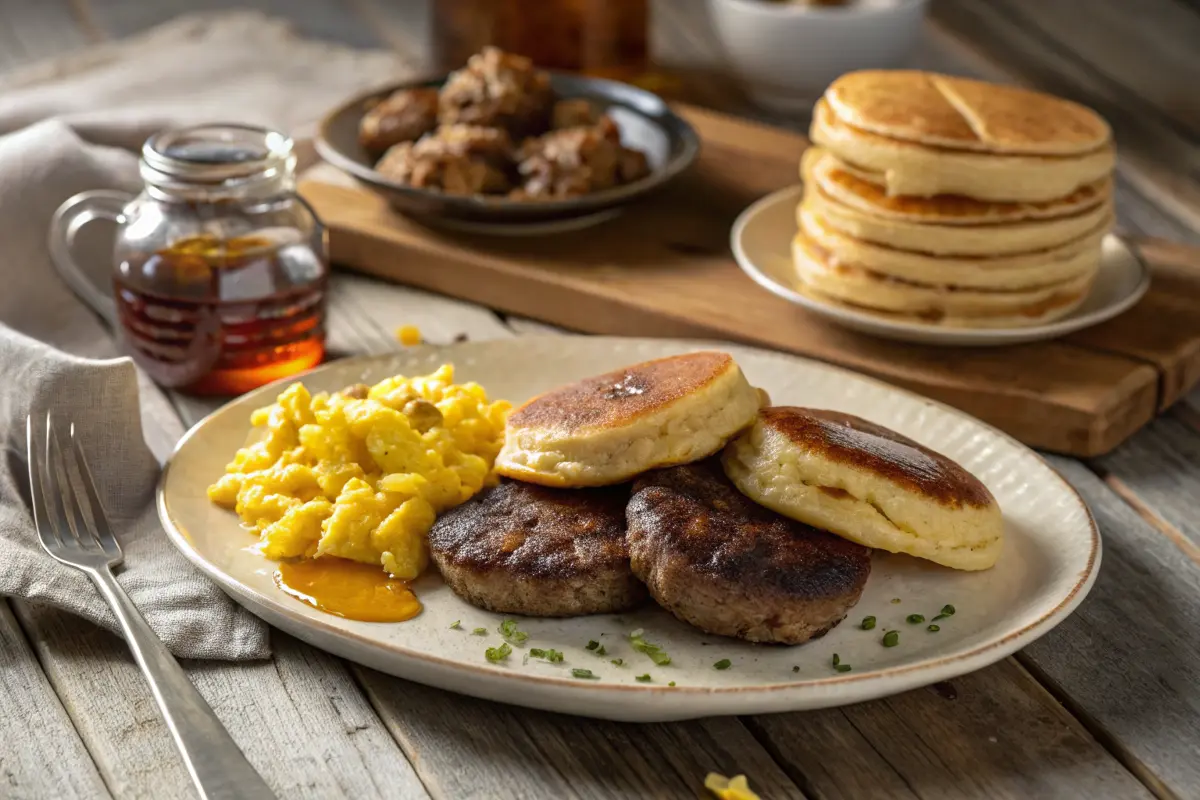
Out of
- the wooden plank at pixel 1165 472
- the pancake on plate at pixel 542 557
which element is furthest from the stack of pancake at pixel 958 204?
the pancake on plate at pixel 542 557

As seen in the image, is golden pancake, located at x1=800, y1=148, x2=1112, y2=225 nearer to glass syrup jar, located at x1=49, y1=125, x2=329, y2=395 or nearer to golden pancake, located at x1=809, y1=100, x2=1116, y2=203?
golden pancake, located at x1=809, y1=100, x2=1116, y2=203

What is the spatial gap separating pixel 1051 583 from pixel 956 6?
4451 millimetres

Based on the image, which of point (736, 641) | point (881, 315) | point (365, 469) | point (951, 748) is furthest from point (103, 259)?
point (951, 748)

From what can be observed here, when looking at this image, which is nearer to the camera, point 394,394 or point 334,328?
point 394,394

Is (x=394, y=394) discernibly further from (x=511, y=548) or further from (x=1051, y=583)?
(x=1051, y=583)

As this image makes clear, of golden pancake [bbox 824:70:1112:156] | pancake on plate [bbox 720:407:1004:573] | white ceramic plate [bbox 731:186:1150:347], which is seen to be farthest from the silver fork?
golden pancake [bbox 824:70:1112:156]

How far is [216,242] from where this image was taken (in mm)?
2920

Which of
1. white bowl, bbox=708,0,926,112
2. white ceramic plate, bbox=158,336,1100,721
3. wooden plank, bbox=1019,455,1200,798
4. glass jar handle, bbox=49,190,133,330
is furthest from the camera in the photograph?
white bowl, bbox=708,0,926,112

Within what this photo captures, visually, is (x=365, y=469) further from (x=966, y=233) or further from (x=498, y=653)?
(x=966, y=233)

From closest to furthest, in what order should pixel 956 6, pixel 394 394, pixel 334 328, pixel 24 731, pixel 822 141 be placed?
pixel 24 731 < pixel 394 394 < pixel 822 141 < pixel 334 328 < pixel 956 6

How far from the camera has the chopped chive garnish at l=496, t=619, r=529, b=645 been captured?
2064 mm

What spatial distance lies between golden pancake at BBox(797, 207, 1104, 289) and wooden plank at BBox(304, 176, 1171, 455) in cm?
18

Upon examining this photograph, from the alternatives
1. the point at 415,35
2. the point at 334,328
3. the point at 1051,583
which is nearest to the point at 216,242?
the point at 334,328

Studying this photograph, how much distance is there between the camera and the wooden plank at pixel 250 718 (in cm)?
192
